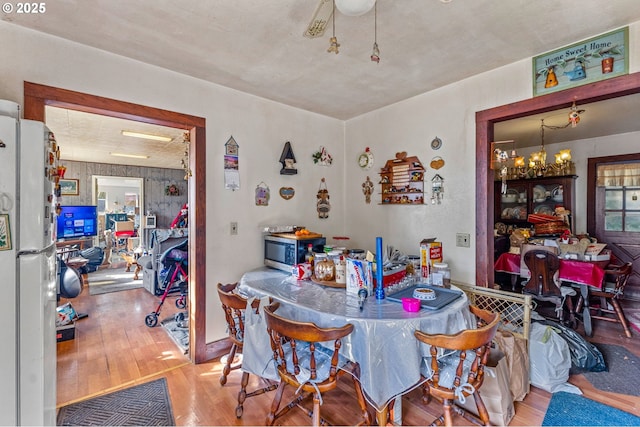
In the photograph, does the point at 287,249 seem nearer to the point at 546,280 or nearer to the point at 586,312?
the point at 546,280

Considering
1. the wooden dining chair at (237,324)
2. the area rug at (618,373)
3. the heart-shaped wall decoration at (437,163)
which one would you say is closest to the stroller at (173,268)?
the wooden dining chair at (237,324)

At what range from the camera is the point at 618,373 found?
2.45 metres

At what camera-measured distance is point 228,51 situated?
7.11 feet

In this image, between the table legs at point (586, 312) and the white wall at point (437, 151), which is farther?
the table legs at point (586, 312)

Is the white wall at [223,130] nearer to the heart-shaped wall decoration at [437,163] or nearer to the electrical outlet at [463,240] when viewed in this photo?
the heart-shaped wall decoration at [437,163]

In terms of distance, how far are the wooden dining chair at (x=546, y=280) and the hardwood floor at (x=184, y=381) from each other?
530mm

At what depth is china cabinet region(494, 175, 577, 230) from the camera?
5.02 m

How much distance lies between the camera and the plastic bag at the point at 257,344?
6.07ft

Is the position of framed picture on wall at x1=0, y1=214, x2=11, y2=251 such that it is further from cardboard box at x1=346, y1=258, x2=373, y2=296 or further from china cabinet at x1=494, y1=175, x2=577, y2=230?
china cabinet at x1=494, y1=175, x2=577, y2=230

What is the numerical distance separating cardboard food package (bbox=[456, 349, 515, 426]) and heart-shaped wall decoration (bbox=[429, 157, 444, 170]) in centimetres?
164

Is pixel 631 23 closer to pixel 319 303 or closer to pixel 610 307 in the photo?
pixel 319 303

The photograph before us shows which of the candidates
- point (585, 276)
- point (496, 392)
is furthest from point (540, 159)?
point (496, 392)

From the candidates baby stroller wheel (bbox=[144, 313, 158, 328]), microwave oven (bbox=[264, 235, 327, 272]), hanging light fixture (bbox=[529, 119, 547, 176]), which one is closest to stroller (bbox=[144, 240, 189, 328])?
baby stroller wheel (bbox=[144, 313, 158, 328])

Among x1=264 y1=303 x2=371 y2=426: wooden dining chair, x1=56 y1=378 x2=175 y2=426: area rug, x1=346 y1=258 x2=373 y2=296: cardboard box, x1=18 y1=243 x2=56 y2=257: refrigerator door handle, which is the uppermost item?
x1=18 y1=243 x2=56 y2=257: refrigerator door handle
